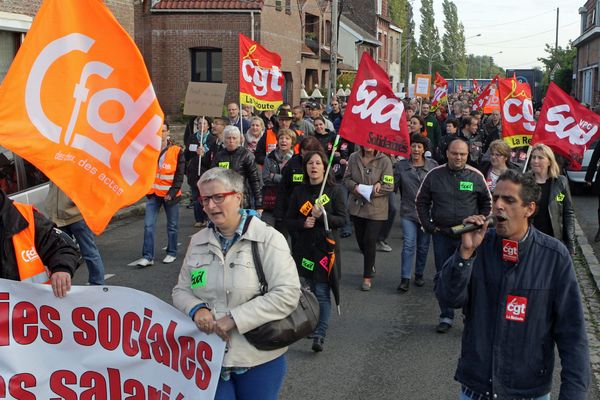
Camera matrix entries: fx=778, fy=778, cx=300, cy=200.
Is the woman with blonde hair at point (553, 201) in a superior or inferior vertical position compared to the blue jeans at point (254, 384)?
superior

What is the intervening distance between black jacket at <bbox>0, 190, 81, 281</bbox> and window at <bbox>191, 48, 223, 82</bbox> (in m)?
26.4

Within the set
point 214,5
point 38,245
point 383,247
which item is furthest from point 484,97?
point 38,245

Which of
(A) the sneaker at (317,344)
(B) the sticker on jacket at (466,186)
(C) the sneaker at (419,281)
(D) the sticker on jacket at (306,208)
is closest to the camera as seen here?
(A) the sneaker at (317,344)

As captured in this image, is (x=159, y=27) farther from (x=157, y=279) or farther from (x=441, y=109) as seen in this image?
(x=157, y=279)

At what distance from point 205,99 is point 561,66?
2387 inches

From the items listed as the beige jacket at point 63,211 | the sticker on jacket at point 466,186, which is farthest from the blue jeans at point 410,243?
the beige jacket at point 63,211

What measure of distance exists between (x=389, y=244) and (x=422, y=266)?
257 centimetres

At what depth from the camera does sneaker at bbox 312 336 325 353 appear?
6648 mm

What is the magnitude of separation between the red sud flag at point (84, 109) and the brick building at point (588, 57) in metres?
40.1

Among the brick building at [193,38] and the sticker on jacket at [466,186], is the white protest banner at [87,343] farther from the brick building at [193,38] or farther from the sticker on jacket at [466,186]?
the brick building at [193,38]

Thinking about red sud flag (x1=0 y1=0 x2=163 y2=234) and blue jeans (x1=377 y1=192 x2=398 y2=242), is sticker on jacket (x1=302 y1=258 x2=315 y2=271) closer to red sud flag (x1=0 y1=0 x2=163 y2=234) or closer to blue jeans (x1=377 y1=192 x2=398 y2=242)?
red sud flag (x1=0 y1=0 x2=163 y2=234)

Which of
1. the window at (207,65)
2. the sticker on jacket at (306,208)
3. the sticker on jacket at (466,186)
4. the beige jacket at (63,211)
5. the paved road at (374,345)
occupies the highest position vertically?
the window at (207,65)

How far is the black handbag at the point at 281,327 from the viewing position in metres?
3.71

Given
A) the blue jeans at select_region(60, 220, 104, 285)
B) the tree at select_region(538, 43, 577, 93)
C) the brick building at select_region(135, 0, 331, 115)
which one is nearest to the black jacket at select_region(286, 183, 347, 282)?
the blue jeans at select_region(60, 220, 104, 285)
